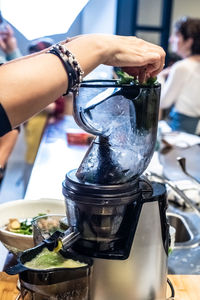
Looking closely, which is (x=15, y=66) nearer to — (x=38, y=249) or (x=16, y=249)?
(x=38, y=249)

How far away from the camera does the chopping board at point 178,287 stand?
99 centimetres

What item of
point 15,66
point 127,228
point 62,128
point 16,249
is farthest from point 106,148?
point 62,128

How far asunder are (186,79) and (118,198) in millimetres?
3011

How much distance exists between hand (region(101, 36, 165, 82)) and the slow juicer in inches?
1.9

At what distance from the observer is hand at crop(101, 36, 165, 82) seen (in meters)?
0.85

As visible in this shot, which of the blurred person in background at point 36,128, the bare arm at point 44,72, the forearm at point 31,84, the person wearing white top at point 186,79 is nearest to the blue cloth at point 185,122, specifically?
the person wearing white top at point 186,79

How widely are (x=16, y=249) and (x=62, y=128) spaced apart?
2.18 m

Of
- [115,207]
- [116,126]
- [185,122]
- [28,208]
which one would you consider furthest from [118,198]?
[185,122]

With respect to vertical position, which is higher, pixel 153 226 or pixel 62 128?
pixel 153 226

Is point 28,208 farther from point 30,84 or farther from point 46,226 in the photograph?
point 30,84

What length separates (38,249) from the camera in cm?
81

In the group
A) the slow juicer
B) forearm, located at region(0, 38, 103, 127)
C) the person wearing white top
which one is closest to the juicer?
the slow juicer

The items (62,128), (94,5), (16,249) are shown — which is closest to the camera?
(16,249)

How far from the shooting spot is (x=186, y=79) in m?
3.68
